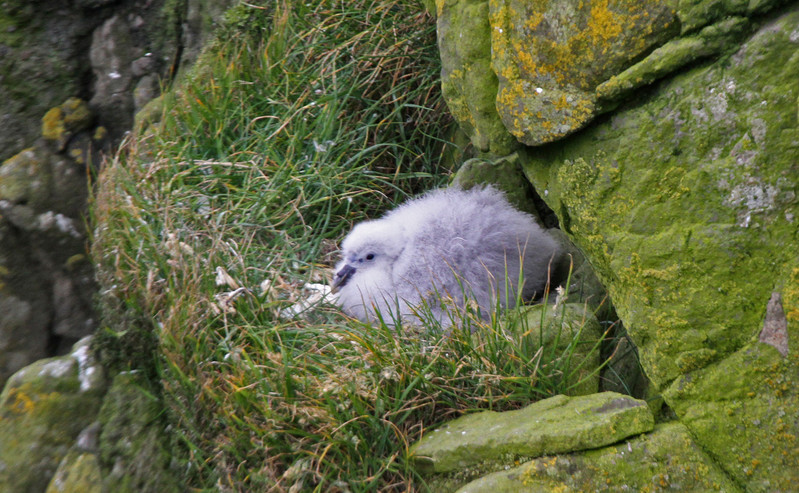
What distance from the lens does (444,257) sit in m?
3.14

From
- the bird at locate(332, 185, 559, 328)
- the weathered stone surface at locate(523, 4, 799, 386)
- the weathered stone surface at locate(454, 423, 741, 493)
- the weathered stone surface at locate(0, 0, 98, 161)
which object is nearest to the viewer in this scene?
the weathered stone surface at locate(523, 4, 799, 386)

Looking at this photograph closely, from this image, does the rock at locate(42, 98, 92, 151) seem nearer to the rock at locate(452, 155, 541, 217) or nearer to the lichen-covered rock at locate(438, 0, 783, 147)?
the rock at locate(452, 155, 541, 217)

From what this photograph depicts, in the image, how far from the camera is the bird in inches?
121

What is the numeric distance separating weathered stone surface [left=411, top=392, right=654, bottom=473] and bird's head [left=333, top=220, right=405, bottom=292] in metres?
1.19

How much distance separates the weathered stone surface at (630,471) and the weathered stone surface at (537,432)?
1.5 inches

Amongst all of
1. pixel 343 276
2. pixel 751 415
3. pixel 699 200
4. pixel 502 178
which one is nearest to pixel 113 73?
pixel 343 276

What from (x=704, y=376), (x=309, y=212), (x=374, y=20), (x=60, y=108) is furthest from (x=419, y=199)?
(x=60, y=108)

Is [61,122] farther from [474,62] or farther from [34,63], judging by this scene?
[474,62]

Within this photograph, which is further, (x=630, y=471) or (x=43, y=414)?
(x=43, y=414)

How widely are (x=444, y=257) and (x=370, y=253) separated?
0.44 m

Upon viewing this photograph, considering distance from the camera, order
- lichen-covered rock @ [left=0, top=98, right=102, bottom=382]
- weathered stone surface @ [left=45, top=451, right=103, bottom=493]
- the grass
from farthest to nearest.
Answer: lichen-covered rock @ [left=0, top=98, right=102, bottom=382], weathered stone surface @ [left=45, top=451, right=103, bottom=493], the grass

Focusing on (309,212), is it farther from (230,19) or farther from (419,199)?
(230,19)

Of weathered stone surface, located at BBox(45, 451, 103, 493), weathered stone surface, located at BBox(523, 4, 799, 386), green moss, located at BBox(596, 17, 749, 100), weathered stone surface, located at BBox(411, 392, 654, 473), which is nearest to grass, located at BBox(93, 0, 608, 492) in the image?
weathered stone surface, located at BBox(411, 392, 654, 473)

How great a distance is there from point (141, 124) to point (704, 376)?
3.49 metres
